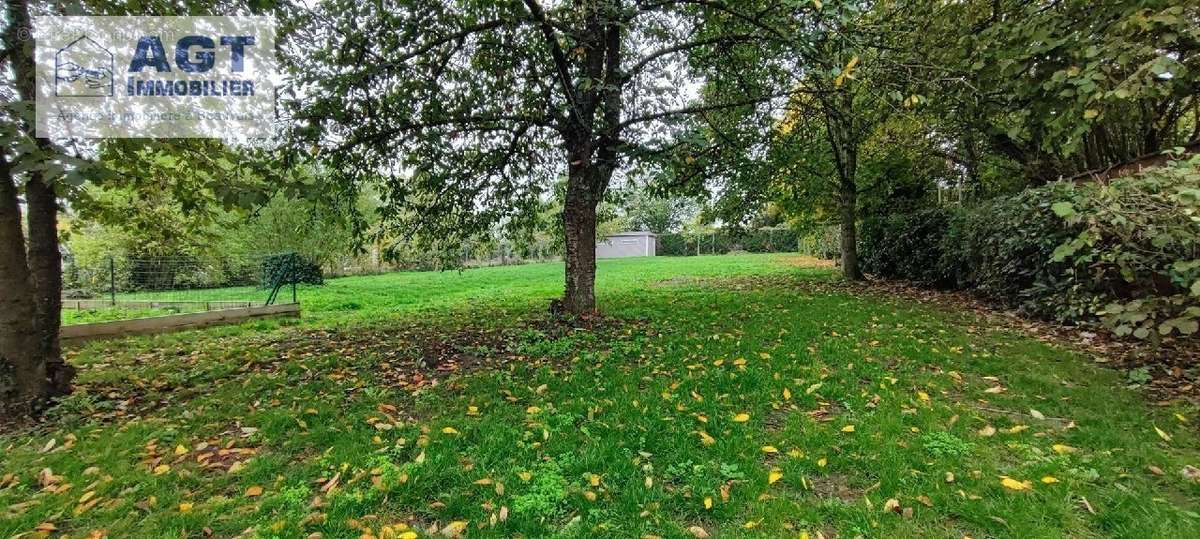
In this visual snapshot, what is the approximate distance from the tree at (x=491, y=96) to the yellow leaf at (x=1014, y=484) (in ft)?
13.2

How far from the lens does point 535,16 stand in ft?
16.0

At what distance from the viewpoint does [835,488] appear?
2.66m

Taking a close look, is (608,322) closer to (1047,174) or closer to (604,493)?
(604,493)

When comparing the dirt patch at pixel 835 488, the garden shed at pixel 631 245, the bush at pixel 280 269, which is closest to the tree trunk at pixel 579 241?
the dirt patch at pixel 835 488

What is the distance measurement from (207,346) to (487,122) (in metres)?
4.51

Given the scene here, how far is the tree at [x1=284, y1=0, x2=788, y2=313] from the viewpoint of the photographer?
5.38 m

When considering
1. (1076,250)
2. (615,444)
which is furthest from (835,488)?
(1076,250)

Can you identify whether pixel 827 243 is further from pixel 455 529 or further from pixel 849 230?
pixel 455 529

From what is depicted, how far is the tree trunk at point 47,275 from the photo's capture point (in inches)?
157

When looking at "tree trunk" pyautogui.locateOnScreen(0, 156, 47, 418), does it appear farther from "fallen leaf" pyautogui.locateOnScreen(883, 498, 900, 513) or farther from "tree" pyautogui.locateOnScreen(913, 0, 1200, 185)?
"tree" pyautogui.locateOnScreen(913, 0, 1200, 185)

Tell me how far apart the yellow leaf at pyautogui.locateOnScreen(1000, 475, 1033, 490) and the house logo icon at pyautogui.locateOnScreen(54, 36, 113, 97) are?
297 inches

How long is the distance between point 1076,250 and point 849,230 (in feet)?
21.6

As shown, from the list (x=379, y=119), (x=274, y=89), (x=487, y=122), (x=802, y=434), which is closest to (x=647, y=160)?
(x=487, y=122)

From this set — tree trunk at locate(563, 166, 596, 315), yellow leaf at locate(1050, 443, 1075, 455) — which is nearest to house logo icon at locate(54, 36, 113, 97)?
tree trunk at locate(563, 166, 596, 315)
